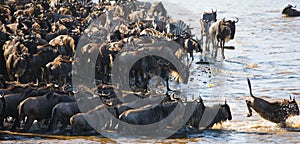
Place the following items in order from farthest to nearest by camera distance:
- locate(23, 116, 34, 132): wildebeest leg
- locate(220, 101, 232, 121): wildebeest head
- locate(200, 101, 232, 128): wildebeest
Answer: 1. locate(220, 101, 232, 121): wildebeest head
2. locate(200, 101, 232, 128): wildebeest
3. locate(23, 116, 34, 132): wildebeest leg

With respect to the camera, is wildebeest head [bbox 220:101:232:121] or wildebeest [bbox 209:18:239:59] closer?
wildebeest head [bbox 220:101:232:121]

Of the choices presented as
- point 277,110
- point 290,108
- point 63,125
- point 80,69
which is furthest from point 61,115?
point 80,69

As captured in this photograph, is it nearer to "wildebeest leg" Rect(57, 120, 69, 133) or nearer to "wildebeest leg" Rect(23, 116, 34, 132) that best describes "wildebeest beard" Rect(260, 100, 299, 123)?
"wildebeest leg" Rect(57, 120, 69, 133)

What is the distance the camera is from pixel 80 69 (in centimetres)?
1770

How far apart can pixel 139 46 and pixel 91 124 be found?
575 centimetres

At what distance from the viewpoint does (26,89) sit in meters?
13.9

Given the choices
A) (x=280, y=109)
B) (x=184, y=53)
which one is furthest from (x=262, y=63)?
(x=280, y=109)

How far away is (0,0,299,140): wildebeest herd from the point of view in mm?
13031

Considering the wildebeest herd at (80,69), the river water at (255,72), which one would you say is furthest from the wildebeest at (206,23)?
the river water at (255,72)

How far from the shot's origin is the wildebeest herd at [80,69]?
1303 centimetres

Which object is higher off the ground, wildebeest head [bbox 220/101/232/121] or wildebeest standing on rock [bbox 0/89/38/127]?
wildebeest standing on rock [bbox 0/89/38/127]

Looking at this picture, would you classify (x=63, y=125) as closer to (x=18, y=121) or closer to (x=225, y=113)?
(x=18, y=121)

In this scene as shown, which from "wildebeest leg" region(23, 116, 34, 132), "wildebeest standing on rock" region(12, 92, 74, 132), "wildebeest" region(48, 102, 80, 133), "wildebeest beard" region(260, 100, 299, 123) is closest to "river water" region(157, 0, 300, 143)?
"wildebeest beard" region(260, 100, 299, 123)

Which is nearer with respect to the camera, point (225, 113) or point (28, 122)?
point (28, 122)
